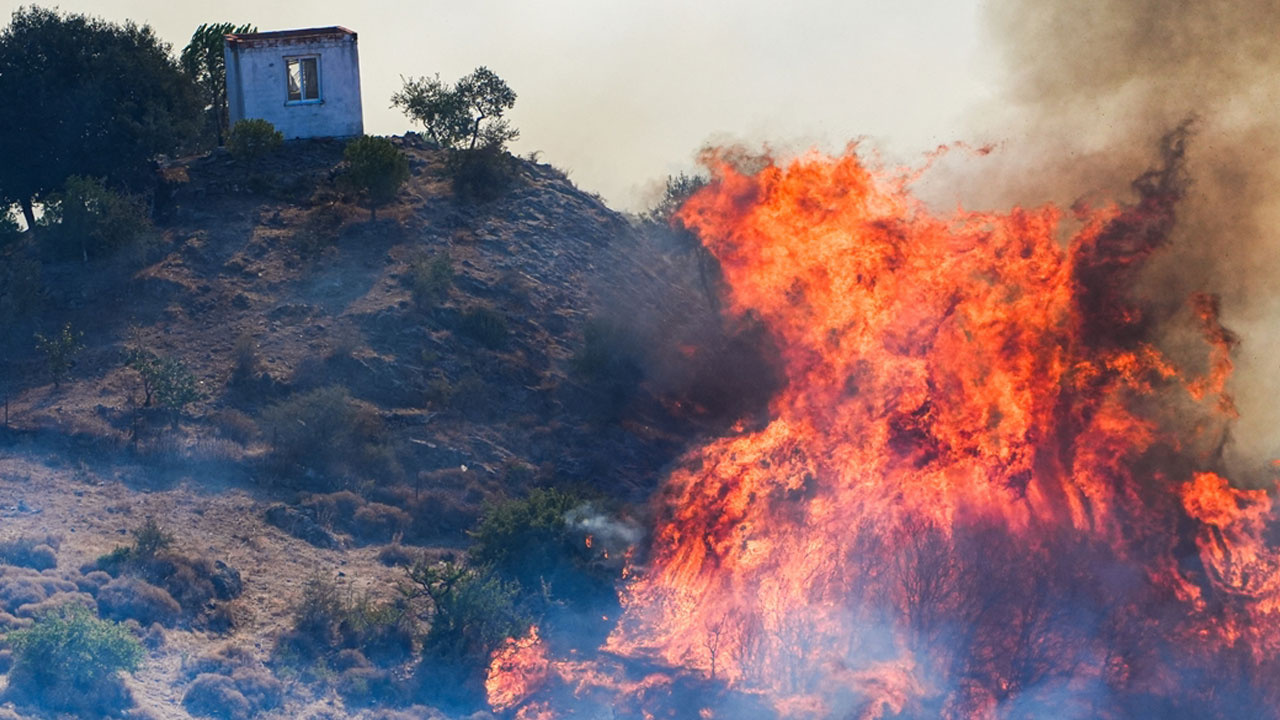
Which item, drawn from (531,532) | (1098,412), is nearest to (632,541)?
(531,532)

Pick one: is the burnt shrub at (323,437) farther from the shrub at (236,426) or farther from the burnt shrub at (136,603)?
the burnt shrub at (136,603)

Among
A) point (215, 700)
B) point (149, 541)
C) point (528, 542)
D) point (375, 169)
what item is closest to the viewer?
point (215, 700)

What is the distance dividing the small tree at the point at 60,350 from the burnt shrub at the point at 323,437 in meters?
4.93

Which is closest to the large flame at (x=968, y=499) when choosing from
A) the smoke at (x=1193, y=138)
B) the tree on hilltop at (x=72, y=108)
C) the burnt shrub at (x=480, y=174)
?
the smoke at (x=1193, y=138)

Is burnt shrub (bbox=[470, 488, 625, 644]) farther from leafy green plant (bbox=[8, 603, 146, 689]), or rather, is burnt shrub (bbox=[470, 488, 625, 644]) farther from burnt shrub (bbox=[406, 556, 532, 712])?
leafy green plant (bbox=[8, 603, 146, 689])

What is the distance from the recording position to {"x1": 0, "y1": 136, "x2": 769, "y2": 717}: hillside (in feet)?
92.9

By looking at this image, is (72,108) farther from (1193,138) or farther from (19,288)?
(1193,138)

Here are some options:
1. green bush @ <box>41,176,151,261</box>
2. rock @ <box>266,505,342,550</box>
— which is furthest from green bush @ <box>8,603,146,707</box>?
green bush @ <box>41,176,151,261</box>

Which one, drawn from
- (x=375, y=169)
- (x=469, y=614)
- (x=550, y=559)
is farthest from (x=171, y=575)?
(x=375, y=169)

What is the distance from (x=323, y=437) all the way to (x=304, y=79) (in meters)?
14.8

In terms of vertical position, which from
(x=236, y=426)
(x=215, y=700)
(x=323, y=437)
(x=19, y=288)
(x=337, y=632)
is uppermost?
(x=19, y=288)

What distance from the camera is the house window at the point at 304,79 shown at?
141ft

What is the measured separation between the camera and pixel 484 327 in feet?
123

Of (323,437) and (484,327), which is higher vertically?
(484,327)
